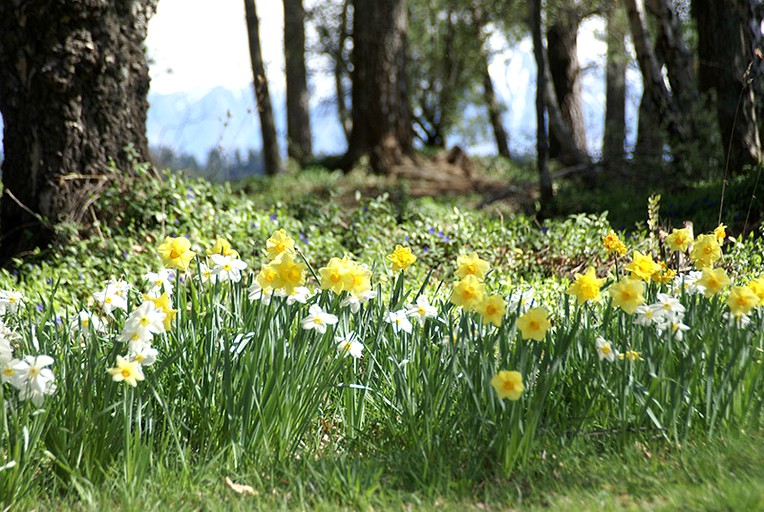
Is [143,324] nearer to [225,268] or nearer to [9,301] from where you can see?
[225,268]

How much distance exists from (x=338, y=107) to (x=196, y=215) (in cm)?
1737

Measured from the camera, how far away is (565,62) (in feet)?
46.7

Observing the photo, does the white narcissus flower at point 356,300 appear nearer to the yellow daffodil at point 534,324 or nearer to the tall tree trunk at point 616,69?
the yellow daffodil at point 534,324

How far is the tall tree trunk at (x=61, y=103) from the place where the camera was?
5.04m

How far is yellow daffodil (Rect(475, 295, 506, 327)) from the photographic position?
216 cm

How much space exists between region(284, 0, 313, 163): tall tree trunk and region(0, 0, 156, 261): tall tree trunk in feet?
33.3

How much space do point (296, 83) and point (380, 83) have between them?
467cm

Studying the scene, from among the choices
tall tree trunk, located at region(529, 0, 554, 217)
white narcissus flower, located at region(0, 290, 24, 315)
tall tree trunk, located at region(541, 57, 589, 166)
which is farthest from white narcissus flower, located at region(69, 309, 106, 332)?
tall tree trunk, located at region(541, 57, 589, 166)

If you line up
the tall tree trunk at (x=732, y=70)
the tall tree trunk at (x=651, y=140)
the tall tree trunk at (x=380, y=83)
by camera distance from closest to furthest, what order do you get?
the tall tree trunk at (x=732, y=70)
the tall tree trunk at (x=651, y=140)
the tall tree trunk at (x=380, y=83)

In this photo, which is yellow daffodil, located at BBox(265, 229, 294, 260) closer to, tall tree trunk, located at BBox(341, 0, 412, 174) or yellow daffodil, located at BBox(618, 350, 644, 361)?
yellow daffodil, located at BBox(618, 350, 644, 361)

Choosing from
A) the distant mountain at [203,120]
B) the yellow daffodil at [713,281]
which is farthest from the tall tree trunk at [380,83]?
the yellow daffodil at [713,281]

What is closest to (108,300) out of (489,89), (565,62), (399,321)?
(399,321)

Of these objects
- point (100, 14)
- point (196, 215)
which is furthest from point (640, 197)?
point (100, 14)

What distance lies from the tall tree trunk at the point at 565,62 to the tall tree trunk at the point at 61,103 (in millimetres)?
10200
